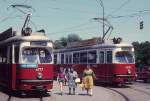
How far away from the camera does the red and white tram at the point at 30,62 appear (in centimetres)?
2020

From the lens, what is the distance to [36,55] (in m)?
20.7

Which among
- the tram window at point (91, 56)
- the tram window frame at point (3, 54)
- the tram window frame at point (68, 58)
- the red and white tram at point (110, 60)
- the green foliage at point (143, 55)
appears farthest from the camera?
the green foliage at point (143, 55)

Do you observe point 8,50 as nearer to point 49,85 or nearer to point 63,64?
point 49,85

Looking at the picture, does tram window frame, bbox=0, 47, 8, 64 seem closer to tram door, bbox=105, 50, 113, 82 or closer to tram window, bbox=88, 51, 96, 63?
tram door, bbox=105, 50, 113, 82

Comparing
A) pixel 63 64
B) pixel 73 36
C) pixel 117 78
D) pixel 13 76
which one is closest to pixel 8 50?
pixel 13 76

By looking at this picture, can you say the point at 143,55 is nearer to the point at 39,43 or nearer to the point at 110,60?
the point at 110,60

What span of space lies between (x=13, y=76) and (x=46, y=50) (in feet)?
6.80

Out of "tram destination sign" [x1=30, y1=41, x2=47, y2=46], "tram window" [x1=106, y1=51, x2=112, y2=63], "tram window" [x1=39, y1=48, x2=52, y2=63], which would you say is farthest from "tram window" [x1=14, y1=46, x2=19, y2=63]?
"tram window" [x1=106, y1=51, x2=112, y2=63]

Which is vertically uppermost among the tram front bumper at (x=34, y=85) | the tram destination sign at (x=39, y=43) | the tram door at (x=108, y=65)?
the tram destination sign at (x=39, y=43)

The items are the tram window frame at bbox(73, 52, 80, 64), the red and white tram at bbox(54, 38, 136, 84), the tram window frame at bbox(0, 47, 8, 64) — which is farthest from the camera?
the tram window frame at bbox(73, 52, 80, 64)

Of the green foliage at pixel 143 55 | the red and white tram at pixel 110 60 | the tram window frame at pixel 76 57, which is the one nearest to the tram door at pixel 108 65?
the red and white tram at pixel 110 60

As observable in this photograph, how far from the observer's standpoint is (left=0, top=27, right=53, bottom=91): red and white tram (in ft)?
66.3

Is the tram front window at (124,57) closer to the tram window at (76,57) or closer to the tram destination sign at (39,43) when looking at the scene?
the tram window at (76,57)

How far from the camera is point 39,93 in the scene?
22953 millimetres
